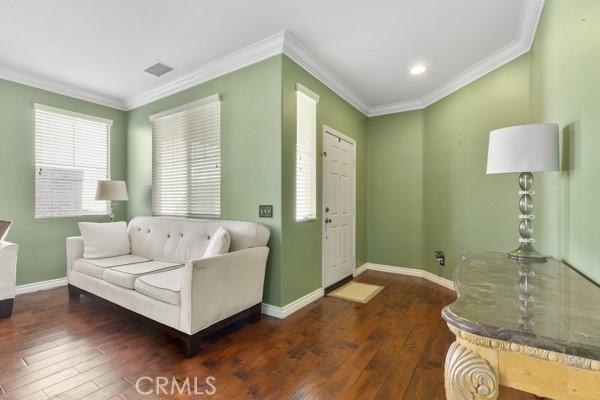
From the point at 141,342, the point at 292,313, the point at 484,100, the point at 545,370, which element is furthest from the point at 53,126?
the point at 484,100

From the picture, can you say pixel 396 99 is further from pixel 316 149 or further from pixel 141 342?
pixel 141 342

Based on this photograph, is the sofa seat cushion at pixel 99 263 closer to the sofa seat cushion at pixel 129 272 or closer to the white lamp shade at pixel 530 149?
the sofa seat cushion at pixel 129 272

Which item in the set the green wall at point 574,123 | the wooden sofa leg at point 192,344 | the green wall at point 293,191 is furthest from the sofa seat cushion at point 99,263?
the green wall at point 574,123

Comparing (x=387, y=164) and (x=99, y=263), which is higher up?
(x=387, y=164)

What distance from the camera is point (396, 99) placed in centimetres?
407

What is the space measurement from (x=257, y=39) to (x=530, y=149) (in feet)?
7.80

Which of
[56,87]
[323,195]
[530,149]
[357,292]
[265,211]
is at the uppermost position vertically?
[56,87]

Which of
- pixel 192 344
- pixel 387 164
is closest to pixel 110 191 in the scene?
pixel 192 344

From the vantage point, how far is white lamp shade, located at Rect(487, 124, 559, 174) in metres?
1.50

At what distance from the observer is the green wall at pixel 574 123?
4.05 feet

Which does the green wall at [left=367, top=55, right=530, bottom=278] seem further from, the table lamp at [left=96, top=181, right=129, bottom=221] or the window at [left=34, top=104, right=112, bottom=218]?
the window at [left=34, top=104, right=112, bottom=218]

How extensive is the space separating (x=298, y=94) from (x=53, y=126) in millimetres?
3272

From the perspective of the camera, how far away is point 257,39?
103 inches

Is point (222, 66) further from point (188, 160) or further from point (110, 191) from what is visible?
point (110, 191)
